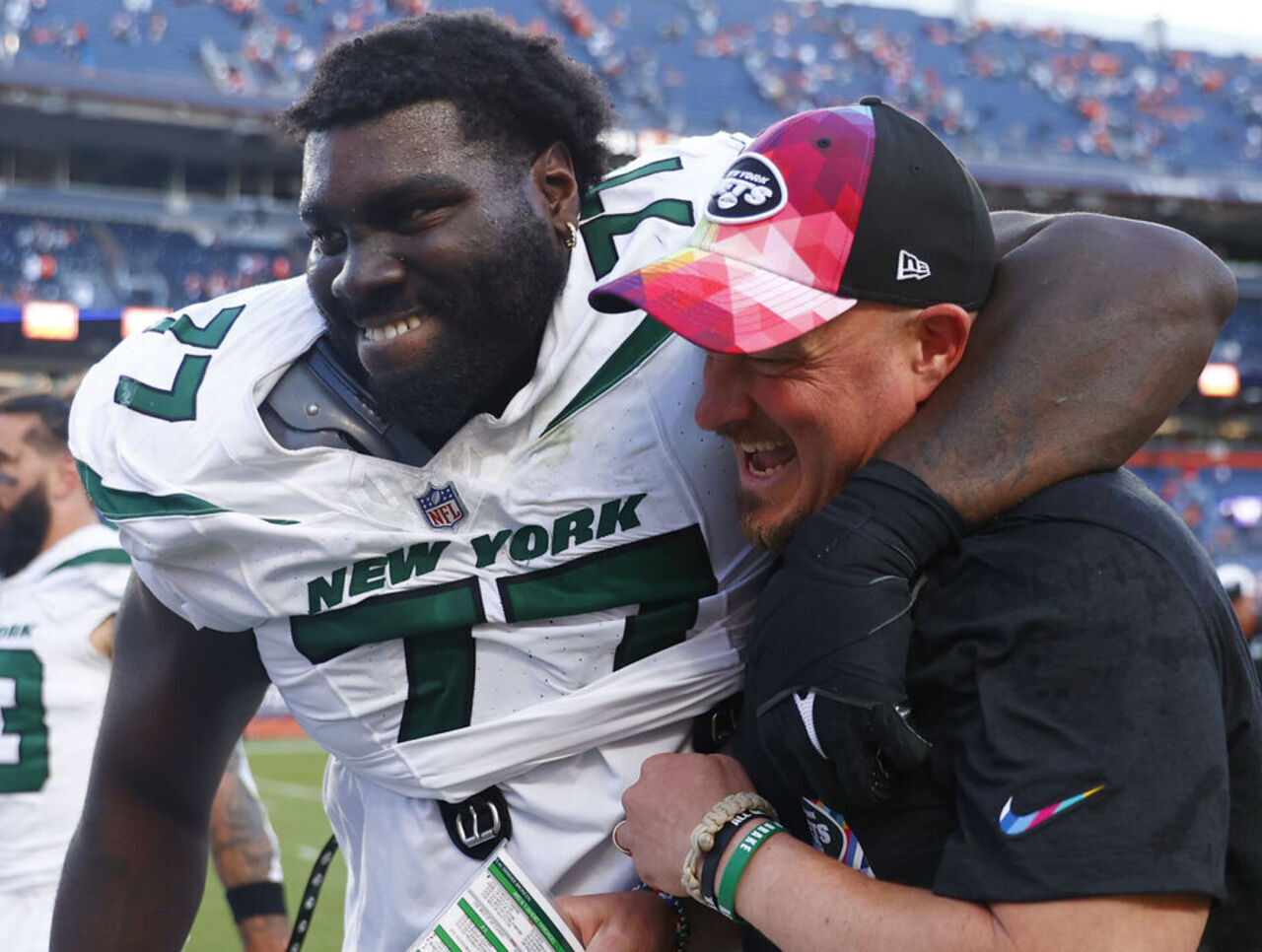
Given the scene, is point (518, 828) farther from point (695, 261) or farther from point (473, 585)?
point (695, 261)

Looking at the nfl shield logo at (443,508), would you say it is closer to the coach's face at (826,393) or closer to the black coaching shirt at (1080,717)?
the coach's face at (826,393)

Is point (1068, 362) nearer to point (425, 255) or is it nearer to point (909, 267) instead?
point (909, 267)

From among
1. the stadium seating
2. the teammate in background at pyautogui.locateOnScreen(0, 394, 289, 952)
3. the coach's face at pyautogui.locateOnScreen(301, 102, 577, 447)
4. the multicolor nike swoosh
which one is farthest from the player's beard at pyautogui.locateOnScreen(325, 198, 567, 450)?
the stadium seating

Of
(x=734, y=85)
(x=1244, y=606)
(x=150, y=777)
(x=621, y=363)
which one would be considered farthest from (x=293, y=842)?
(x=734, y=85)

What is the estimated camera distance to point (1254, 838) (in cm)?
140

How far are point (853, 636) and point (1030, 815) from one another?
23 centimetres

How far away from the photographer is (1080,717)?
1.22 metres

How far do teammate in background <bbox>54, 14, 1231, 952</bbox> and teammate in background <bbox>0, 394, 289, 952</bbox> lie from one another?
8.18 ft

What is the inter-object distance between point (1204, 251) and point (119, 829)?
1.73 metres

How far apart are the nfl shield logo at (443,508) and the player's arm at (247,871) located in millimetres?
2780

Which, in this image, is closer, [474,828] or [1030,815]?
[1030,815]

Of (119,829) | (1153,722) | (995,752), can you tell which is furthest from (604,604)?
(119,829)

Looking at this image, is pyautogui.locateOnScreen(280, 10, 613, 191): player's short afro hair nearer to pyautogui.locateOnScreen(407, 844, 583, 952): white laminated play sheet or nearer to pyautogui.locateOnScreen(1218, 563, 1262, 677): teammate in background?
pyautogui.locateOnScreen(407, 844, 583, 952): white laminated play sheet

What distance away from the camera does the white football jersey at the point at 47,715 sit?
13.5ft
